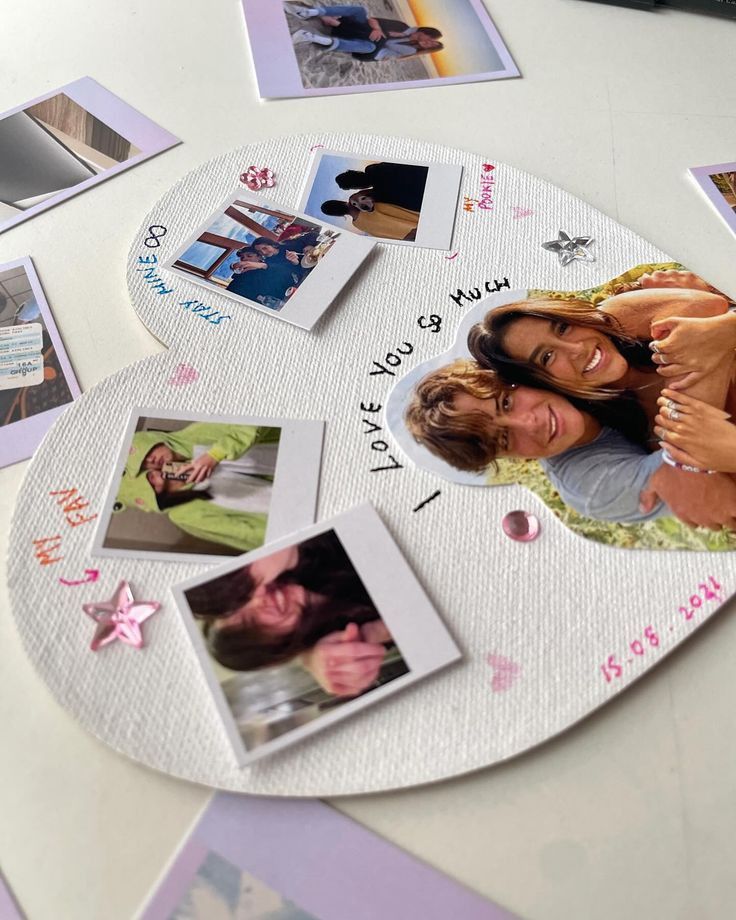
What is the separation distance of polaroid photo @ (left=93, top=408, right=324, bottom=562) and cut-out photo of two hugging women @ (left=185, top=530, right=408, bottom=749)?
0.04 m

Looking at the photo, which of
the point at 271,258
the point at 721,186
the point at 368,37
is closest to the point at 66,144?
the point at 271,258

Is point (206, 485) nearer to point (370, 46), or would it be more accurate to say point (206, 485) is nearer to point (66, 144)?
point (66, 144)

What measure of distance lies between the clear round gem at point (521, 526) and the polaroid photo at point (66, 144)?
0.75 m

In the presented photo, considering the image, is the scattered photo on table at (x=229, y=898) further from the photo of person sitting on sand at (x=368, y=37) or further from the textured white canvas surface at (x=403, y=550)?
the photo of person sitting on sand at (x=368, y=37)

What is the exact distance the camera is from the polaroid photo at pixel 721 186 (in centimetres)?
111

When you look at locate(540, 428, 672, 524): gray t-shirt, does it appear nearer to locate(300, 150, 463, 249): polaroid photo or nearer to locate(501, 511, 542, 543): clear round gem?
locate(501, 511, 542, 543): clear round gem

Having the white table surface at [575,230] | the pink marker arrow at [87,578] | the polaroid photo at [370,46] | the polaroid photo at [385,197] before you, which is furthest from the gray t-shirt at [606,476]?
the polaroid photo at [370,46]

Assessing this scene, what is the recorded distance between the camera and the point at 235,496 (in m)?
0.77

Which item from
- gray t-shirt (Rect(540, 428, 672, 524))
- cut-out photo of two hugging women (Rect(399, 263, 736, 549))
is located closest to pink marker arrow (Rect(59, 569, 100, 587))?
cut-out photo of two hugging women (Rect(399, 263, 736, 549))

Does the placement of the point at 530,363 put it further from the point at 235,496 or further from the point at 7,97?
the point at 7,97

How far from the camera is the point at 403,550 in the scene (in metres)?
0.75

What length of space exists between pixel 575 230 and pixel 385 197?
0.25 metres

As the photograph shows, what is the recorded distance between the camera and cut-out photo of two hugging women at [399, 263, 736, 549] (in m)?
0.79

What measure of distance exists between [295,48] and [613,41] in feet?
1.79
